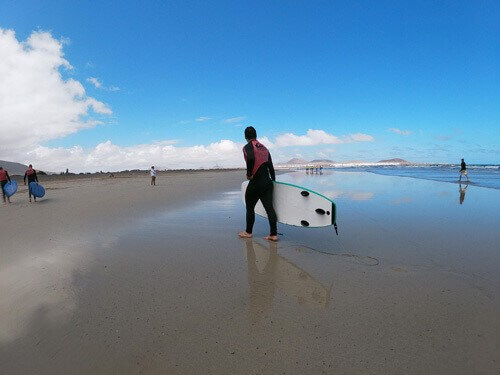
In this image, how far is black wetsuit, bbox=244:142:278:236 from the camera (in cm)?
511

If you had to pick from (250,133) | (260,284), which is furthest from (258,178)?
(260,284)

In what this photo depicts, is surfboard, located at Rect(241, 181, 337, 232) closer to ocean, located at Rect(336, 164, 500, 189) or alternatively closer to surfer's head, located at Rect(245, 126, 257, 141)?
surfer's head, located at Rect(245, 126, 257, 141)

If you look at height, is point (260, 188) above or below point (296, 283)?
above

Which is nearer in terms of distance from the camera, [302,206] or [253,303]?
[253,303]

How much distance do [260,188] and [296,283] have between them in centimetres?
225

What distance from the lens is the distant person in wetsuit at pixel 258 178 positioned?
511 cm

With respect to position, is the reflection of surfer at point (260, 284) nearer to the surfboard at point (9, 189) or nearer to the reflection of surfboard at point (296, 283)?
the reflection of surfboard at point (296, 283)

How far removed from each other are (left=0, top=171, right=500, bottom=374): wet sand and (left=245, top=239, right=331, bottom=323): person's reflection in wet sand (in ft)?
0.05

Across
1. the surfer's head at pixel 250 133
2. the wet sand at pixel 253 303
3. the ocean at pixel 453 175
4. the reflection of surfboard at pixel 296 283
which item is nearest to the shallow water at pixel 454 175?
the ocean at pixel 453 175

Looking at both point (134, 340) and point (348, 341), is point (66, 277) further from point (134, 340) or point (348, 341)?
point (348, 341)

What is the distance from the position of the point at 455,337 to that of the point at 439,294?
783mm

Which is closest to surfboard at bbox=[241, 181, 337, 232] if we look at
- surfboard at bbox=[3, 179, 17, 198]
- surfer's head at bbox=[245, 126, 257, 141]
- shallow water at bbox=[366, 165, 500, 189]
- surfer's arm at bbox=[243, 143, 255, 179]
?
surfer's arm at bbox=[243, 143, 255, 179]

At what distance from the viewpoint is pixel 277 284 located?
3211 mm

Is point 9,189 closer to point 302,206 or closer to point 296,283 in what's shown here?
point 302,206
